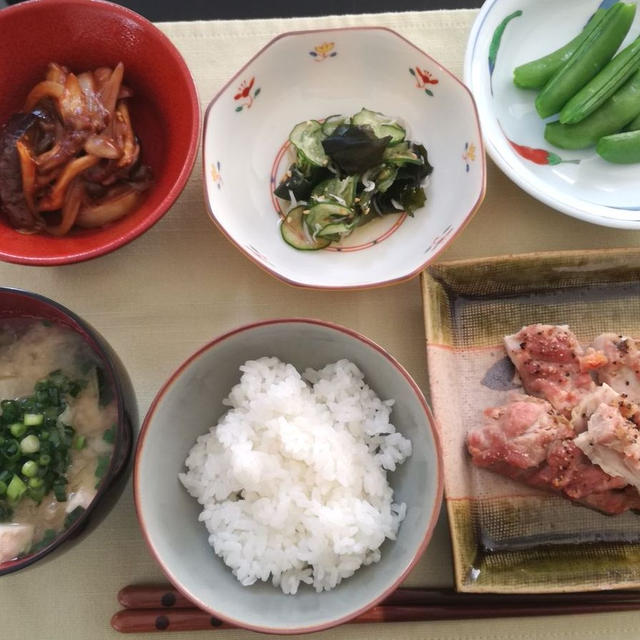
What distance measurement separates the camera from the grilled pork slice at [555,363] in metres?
2.01

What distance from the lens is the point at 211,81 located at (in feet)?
7.47

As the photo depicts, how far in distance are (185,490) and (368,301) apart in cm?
81

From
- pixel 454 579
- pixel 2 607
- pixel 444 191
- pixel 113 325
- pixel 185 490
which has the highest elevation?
pixel 444 191

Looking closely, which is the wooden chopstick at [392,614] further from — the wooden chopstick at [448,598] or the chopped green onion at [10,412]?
the chopped green onion at [10,412]

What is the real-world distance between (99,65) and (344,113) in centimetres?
81

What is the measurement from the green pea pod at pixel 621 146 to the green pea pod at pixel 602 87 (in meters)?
0.11

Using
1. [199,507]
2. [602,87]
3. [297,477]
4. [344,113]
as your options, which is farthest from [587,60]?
[199,507]

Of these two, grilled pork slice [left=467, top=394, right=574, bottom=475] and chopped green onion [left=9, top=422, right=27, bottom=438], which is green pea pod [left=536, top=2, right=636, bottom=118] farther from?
chopped green onion [left=9, top=422, right=27, bottom=438]

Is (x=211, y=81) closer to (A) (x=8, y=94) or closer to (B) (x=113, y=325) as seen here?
(A) (x=8, y=94)

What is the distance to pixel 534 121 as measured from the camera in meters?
2.26

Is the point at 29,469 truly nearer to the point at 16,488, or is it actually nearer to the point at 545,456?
the point at 16,488

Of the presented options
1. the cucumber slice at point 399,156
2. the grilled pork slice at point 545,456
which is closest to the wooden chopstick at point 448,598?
the grilled pork slice at point 545,456

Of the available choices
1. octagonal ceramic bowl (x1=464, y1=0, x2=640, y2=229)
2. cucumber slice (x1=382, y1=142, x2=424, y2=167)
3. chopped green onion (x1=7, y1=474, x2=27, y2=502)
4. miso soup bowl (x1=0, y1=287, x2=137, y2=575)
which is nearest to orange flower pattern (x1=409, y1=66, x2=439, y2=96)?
octagonal ceramic bowl (x1=464, y1=0, x2=640, y2=229)

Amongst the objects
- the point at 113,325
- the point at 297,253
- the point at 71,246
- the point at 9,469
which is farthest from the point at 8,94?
the point at 9,469
